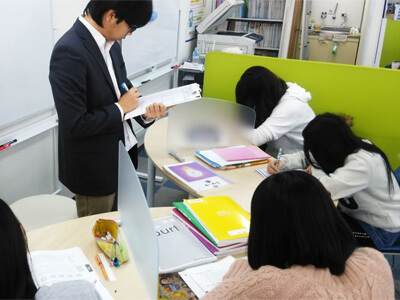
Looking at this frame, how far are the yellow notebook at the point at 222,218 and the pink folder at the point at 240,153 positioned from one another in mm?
504

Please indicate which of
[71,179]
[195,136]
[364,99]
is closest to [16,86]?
[71,179]

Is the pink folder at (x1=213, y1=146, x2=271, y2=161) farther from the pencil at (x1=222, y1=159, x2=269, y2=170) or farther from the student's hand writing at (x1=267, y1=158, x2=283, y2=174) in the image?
the student's hand writing at (x1=267, y1=158, x2=283, y2=174)

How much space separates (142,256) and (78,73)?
2.53ft

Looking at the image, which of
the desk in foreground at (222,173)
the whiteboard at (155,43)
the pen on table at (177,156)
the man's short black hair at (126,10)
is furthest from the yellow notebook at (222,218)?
the whiteboard at (155,43)

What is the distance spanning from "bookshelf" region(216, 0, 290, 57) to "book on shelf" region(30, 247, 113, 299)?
5033 millimetres

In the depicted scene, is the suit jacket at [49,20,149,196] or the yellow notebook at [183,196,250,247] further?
the suit jacket at [49,20,149,196]

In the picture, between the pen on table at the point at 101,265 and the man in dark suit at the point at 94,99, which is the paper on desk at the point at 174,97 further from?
the pen on table at the point at 101,265

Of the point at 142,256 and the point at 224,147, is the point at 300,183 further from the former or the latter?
the point at 224,147

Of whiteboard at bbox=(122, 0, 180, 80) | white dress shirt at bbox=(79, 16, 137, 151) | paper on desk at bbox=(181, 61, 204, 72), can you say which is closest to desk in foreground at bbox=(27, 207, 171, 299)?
white dress shirt at bbox=(79, 16, 137, 151)

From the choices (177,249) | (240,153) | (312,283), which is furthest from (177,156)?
(312,283)

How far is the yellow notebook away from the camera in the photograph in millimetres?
1419

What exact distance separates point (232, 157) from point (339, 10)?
5010 millimetres

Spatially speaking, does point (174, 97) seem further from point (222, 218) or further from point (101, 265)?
point (101, 265)

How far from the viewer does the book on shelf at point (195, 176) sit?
6.15 ft
